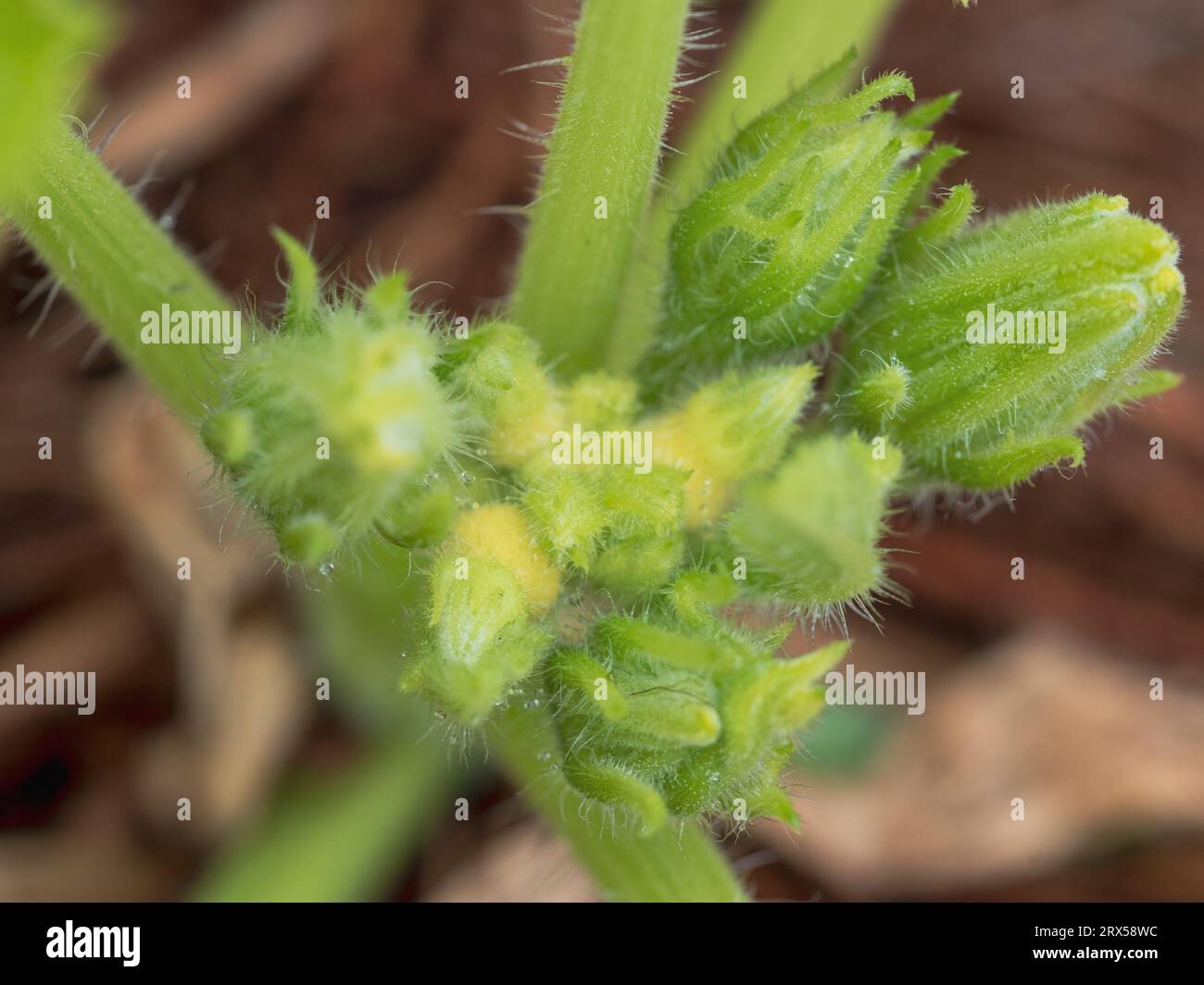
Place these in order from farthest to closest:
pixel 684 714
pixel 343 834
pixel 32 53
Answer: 1. pixel 343 834
2. pixel 684 714
3. pixel 32 53

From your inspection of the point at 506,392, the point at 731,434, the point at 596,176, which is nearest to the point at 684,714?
the point at 731,434

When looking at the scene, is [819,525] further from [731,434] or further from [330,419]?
[330,419]

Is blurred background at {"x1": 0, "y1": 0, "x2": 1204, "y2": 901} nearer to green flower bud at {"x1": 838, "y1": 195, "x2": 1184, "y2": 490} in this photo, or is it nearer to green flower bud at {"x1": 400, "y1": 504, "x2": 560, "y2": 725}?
green flower bud at {"x1": 400, "y1": 504, "x2": 560, "y2": 725}

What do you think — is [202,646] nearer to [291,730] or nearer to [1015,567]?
[291,730]

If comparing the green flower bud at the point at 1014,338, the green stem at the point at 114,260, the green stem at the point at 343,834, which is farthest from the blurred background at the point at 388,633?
the green flower bud at the point at 1014,338

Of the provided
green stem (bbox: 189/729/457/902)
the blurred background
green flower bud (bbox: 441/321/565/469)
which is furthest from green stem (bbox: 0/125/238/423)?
green stem (bbox: 189/729/457/902)
